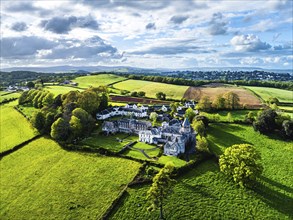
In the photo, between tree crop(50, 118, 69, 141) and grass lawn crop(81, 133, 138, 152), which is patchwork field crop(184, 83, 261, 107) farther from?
tree crop(50, 118, 69, 141)

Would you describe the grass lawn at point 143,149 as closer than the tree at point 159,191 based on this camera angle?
No

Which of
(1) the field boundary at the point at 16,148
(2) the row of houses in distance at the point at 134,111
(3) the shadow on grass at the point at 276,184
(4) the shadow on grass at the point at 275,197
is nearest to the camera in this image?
(4) the shadow on grass at the point at 275,197

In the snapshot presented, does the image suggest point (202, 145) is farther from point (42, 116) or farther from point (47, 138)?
point (42, 116)

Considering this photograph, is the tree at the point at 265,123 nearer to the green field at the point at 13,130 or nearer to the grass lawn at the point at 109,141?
the grass lawn at the point at 109,141

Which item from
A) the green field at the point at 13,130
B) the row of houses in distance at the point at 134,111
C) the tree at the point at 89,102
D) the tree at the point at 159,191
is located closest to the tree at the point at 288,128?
the row of houses in distance at the point at 134,111

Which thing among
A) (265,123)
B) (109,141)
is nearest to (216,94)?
Answer: (265,123)

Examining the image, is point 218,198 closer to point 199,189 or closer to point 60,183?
point 199,189
